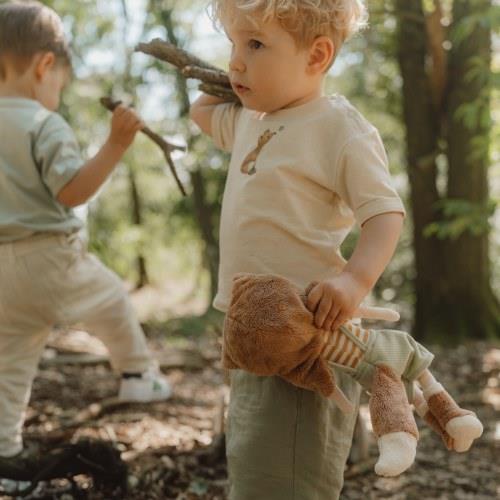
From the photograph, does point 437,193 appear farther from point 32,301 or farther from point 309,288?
point 309,288

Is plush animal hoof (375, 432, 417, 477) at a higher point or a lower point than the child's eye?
lower

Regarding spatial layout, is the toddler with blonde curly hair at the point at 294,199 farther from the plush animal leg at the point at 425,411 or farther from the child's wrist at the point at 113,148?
the child's wrist at the point at 113,148

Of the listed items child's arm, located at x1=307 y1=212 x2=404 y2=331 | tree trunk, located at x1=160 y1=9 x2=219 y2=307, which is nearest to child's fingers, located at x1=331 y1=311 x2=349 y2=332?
child's arm, located at x1=307 y1=212 x2=404 y2=331

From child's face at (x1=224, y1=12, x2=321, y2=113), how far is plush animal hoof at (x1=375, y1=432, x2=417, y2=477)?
969mm

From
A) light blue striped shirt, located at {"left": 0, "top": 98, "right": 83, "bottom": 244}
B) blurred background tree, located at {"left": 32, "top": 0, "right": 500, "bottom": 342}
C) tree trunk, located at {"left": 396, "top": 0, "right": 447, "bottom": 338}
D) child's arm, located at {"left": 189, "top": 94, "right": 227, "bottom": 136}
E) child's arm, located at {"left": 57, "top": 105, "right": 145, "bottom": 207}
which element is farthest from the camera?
tree trunk, located at {"left": 396, "top": 0, "right": 447, "bottom": 338}

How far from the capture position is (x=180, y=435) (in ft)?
12.9

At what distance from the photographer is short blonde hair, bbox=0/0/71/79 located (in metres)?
3.04

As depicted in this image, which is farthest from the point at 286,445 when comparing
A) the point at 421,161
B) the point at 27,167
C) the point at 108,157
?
the point at 421,161

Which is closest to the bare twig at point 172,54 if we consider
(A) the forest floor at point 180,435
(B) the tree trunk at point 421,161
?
(A) the forest floor at point 180,435

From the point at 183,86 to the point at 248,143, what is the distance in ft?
26.2

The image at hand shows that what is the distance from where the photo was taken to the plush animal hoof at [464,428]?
1914 millimetres

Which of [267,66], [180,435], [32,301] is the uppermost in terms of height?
[267,66]

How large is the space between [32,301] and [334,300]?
169 cm

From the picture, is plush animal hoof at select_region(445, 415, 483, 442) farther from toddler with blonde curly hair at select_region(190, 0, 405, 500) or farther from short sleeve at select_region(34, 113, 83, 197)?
short sleeve at select_region(34, 113, 83, 197)
